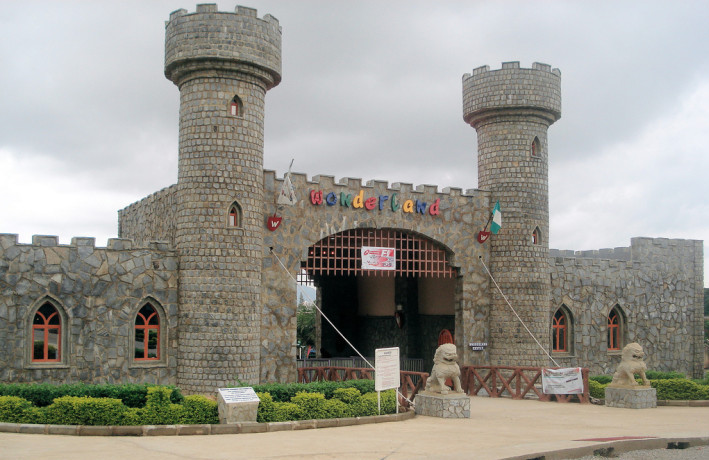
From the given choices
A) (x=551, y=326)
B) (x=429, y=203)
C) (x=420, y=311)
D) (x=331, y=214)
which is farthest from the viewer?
(x=420, y=311)

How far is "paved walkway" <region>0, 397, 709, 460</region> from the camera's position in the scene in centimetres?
1093

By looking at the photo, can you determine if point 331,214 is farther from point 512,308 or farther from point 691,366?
point 691,366

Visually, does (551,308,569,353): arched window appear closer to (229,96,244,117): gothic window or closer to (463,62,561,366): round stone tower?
(463,62,561,366): round stone tower

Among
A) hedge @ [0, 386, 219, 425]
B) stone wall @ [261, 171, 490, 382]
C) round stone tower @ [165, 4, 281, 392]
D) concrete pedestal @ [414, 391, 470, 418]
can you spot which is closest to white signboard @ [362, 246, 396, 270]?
stone wall @ [261, 171, 490, 382]

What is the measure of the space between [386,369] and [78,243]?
7990mm

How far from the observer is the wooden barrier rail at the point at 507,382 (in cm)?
2038

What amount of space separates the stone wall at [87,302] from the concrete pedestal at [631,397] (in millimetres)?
10660

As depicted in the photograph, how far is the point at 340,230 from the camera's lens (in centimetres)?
2172

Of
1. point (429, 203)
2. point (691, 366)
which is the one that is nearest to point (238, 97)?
point (429, 203)

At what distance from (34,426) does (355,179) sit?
11.7m

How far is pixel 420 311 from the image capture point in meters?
28.3

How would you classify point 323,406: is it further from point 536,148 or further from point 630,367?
point 536,148

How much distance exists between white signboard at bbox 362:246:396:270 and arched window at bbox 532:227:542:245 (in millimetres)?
4770

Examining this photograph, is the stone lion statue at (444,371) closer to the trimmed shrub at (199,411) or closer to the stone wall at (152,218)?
the trimmed shrub at (199,411)
